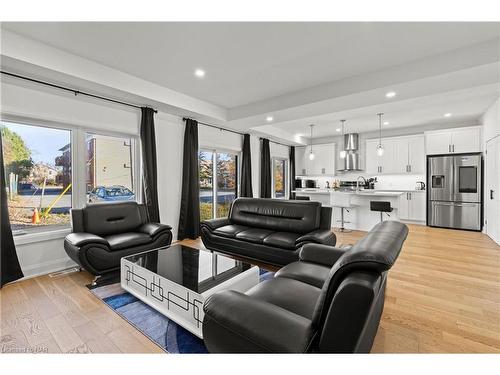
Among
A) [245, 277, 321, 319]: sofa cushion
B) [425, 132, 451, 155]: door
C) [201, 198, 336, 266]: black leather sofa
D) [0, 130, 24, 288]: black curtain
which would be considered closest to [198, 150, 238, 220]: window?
[201, 198, 336, 266]: black leather sofa

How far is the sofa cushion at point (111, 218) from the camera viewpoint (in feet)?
10.8

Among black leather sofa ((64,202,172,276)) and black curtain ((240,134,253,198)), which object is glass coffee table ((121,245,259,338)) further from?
black curtain ((240,134,253,198))

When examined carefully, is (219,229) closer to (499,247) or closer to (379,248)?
(379,248)

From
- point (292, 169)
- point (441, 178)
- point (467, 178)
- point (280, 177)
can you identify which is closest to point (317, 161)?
point (292, 169)

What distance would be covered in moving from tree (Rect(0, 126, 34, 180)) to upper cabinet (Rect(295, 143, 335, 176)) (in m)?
7.11

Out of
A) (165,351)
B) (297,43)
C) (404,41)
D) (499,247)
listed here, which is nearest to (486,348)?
(165,351)

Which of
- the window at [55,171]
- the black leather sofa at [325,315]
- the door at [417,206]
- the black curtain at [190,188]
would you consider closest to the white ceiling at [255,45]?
the window at [55,171]

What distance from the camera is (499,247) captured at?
13.8ft

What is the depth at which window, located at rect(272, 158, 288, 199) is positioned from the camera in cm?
806

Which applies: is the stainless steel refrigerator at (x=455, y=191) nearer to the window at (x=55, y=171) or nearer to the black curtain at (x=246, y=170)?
the black curtain at (x=246, y=170)

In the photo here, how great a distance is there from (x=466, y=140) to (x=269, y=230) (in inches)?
214

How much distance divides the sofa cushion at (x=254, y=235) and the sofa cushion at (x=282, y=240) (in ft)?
0.33

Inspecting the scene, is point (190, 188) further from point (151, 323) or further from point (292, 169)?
point (292, 169)
